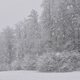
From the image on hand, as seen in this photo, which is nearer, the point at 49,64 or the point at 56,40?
the point at 49,64

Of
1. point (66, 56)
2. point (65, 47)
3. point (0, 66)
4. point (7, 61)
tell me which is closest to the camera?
point (66, 56)

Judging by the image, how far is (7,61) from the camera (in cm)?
3158

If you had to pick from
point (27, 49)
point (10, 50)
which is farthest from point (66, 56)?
point (10, 50)

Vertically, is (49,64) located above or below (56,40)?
below

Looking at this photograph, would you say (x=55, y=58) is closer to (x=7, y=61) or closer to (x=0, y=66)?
(x=0, y=66)

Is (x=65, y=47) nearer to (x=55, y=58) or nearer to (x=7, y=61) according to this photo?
(x=55, y=58)

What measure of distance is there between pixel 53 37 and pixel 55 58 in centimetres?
544

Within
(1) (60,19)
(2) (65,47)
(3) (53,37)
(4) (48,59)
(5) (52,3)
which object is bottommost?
(4) (48,59)

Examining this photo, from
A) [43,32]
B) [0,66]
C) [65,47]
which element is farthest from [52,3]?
[0,66]

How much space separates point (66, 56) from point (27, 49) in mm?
13126

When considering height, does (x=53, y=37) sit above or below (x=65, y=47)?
above

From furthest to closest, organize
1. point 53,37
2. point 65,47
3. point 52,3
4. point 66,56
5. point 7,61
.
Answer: point 7,61 < point 52,3 < point 53,37 < point 65,47 < point 66,56

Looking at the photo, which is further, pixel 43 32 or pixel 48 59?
pixel 43 32

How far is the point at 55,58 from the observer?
16.7 m
